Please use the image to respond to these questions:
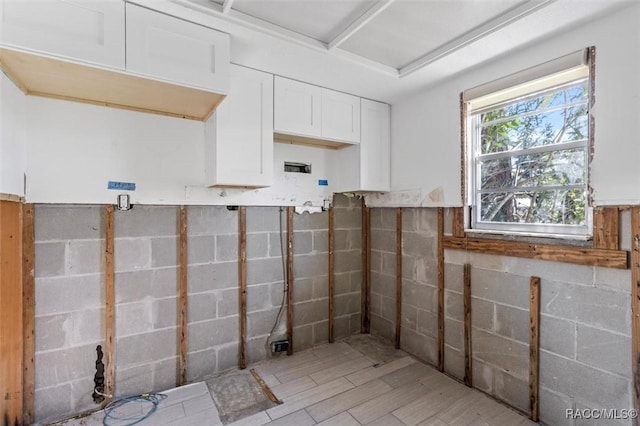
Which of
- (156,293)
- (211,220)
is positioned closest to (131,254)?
(156,293)

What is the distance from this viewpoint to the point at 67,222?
2.12 m

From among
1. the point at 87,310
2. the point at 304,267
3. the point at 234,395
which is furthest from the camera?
the point at 304,267

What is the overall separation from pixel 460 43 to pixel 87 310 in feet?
10.4

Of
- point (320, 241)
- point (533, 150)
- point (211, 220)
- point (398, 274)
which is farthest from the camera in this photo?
point (320, 241)

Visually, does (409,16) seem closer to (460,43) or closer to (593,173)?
(460,43)

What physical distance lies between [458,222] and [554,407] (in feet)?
4.52

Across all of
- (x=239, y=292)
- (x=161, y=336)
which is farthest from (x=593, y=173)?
(x=161, y=336)

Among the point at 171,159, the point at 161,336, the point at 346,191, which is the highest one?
the point at 171,159

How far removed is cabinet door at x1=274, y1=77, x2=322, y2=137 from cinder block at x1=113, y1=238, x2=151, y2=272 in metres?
1.38

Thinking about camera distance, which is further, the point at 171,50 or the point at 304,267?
the point at 304,267

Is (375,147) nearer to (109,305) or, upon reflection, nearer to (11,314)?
(109,305)

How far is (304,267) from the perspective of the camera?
316cm

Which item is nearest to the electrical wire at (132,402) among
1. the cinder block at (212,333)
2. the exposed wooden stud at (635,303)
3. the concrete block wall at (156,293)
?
the concrete block wall at (156,293)
